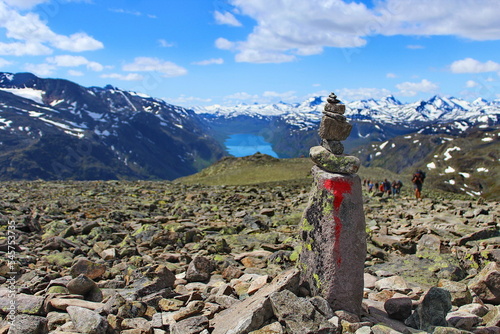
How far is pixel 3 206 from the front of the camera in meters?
24.0

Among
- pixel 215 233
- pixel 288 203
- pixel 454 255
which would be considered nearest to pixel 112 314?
pixel 215 233

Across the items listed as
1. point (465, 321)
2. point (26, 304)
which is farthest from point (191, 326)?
point (465, 321)

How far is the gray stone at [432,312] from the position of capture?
28.8ft

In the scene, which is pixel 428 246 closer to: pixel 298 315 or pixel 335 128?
pixel 335 128

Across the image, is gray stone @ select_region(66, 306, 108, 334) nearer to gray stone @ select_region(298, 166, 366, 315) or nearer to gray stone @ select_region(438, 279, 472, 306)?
gray stone @ select_region(298, 166, 366, 315)

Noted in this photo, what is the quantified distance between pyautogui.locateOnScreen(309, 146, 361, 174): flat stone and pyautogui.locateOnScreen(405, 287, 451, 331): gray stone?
353cm

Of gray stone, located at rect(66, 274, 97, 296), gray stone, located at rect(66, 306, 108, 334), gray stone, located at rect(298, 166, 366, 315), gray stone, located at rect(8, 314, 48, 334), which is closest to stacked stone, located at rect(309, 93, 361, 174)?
gray stone, located at rect(298, 166, 366, 315)

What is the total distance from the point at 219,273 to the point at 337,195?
19.8 ft

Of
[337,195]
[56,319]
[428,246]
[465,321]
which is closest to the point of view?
[56,319]

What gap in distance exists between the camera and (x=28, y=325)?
25.5ft

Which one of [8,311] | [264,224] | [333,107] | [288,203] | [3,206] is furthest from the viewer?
[288,203]

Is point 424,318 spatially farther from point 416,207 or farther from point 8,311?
point 416,207

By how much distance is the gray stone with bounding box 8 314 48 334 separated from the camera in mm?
7617

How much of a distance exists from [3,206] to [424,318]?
81.0 ft
